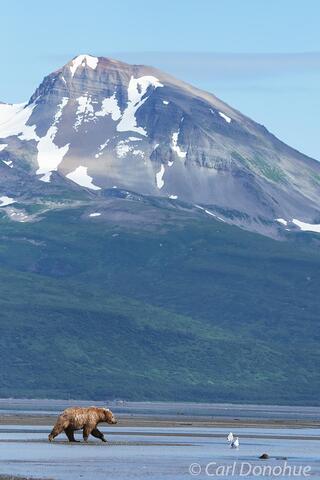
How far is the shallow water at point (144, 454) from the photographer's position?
7481cm

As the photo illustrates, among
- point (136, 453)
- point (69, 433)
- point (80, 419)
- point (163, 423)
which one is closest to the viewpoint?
point (136, 453)

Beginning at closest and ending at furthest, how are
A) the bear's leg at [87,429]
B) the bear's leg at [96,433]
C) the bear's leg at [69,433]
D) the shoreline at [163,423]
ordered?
the bear's leg at [87,429], the bear's leg at [69,433], the bear's leg at [96,433], the shoreline at [163,423]

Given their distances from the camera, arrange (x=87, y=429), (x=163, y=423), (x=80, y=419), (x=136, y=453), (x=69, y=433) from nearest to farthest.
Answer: (x=136, y=453), (x=80, y=419), (x=87, y=429), (x=69, y=433), (x=163, y=423)

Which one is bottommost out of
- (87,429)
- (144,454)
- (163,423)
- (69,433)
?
(163,423)

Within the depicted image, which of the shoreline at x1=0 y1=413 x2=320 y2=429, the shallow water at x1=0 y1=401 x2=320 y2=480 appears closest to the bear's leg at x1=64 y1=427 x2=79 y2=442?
the shallow water at x1=0 y1=401 x2=320 y2=480

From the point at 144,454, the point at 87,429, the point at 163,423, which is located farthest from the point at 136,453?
the point at 163,423

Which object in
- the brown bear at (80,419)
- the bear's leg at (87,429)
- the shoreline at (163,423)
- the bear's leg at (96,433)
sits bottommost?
the shoreline at (163,423)

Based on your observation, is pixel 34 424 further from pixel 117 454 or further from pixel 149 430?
pixel 117 454

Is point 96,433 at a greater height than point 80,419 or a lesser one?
lesser

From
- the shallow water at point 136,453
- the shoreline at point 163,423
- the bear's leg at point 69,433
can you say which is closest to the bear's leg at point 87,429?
the shallow water at point 136,453

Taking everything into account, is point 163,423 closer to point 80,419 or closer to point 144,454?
point 80,419

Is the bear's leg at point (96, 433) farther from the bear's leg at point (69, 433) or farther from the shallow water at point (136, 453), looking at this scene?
the bear's leg at point (69, 433)

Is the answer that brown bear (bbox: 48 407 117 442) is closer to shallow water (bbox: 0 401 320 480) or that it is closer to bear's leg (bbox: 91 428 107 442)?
bear's leg (bbox: 91 428 107 442)

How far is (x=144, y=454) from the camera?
88000 mm
